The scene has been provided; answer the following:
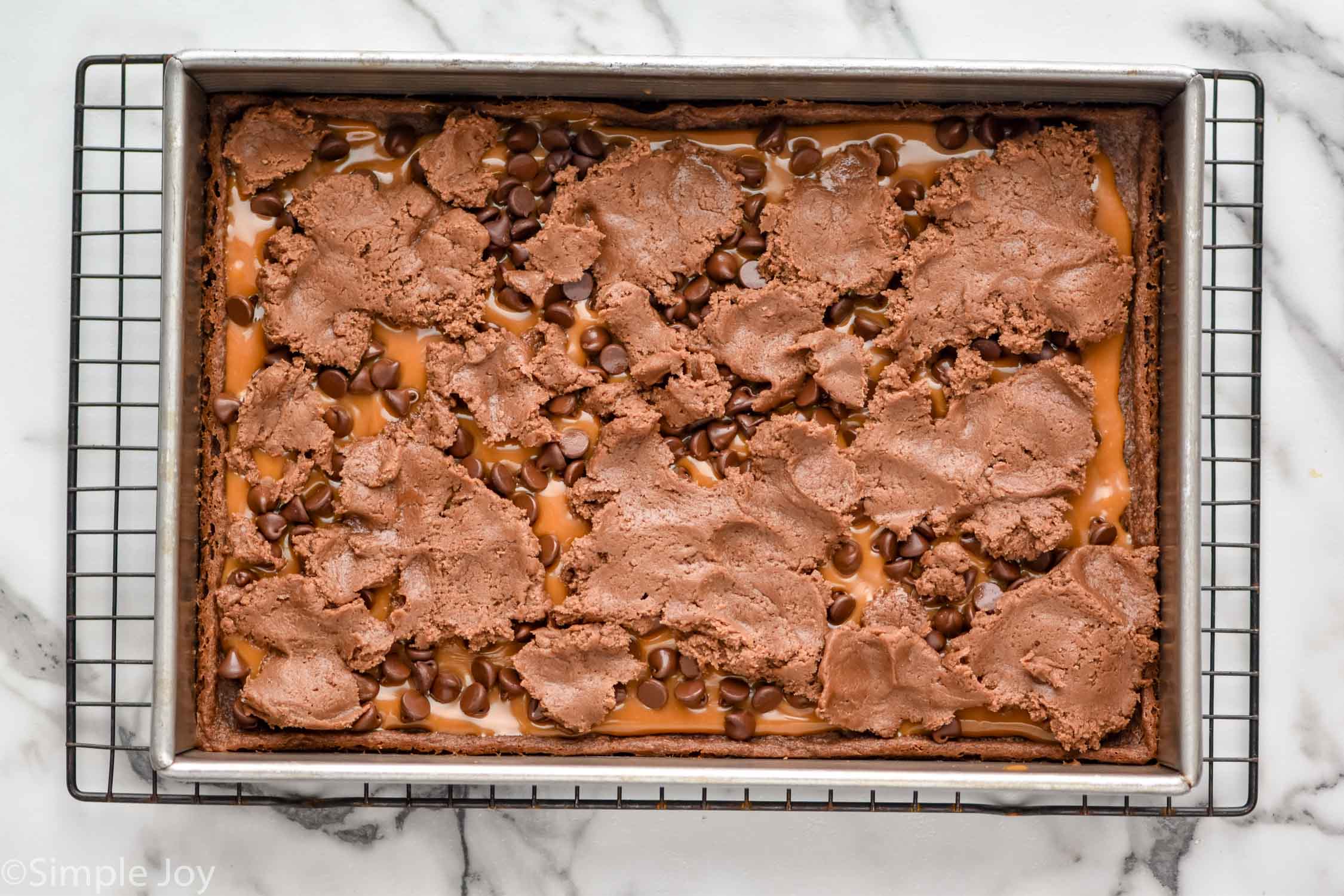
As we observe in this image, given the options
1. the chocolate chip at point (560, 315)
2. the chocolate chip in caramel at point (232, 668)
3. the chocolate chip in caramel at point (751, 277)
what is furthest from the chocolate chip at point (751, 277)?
the chocolate chip in caramel at point (232, 668)

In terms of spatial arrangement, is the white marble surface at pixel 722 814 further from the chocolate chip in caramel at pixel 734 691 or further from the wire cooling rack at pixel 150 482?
the chocolate chip in caramel at pixel 734 691

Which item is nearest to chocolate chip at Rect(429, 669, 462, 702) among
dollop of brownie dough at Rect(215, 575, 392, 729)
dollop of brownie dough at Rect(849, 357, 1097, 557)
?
dollop of brownie dough at Rect(215, 575, 392, 729)

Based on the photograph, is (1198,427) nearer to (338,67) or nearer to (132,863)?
(338,67)

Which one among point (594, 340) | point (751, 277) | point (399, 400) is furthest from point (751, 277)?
point (399, 400)

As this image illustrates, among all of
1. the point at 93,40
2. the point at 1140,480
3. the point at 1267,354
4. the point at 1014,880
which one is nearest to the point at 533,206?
the point at 93,40

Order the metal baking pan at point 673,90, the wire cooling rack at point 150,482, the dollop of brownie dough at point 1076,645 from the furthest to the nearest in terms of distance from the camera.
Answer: the wire cooling rack at point 150,482 → the dollop of brownie dough at point 1076,645 → the metal baking pan at point 673,90

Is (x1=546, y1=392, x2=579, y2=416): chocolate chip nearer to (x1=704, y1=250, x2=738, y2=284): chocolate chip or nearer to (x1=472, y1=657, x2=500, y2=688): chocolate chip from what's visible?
(x1=704, y1=250, x2=738, y2=284): chocolate chip
